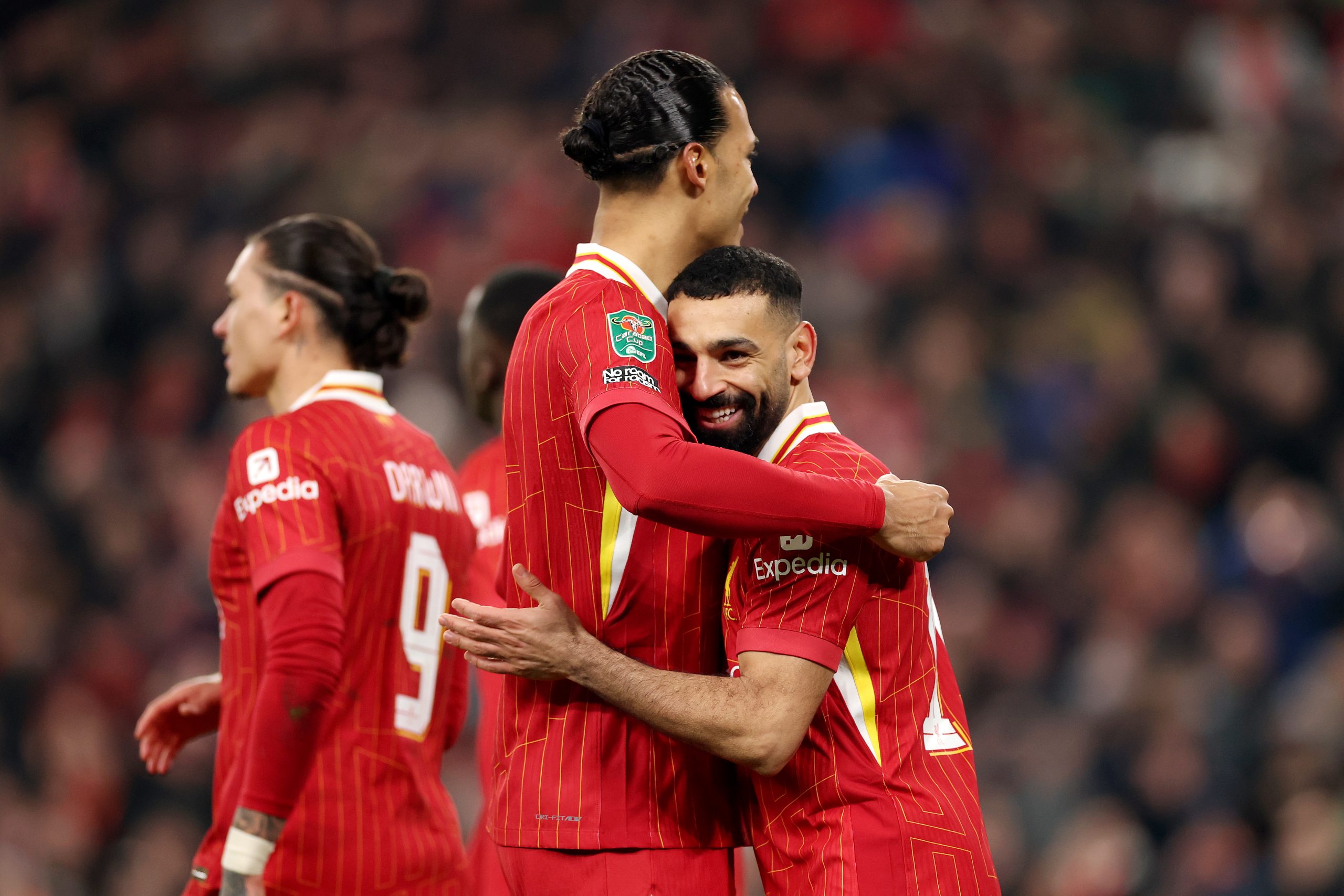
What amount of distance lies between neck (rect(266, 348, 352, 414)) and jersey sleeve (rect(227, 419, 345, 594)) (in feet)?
0.77

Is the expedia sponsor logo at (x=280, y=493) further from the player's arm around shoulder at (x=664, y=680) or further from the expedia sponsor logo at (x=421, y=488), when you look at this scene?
the player's arm around shoulder at (x=664, y=680)

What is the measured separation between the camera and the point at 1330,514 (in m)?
8.35

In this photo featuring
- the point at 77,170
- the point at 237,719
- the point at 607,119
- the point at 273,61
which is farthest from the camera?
the point at 273,61

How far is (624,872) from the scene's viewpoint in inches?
108

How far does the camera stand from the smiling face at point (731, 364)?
113 inches

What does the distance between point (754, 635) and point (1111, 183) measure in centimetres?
853

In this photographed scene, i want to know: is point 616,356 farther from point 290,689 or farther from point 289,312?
point 289,312

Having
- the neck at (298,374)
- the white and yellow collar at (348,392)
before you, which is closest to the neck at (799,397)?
the white and yellow collar at (348,392)

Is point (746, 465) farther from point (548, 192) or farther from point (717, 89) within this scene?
point (548, 192)

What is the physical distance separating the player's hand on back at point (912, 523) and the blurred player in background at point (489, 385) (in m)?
2.10

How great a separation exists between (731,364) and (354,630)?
1283 mm

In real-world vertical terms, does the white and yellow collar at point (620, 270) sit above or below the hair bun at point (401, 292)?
below

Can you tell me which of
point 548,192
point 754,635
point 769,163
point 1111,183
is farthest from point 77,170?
point 754,635

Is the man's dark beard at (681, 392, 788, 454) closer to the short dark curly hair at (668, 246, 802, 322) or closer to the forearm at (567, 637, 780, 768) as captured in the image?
the short dark curly hair at (668, 246, 802, 322)
